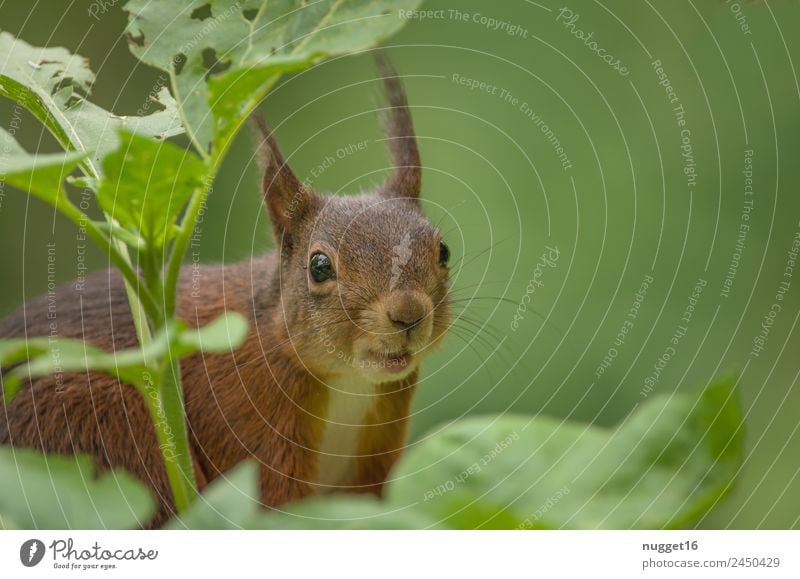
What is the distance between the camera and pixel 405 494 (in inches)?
23.8

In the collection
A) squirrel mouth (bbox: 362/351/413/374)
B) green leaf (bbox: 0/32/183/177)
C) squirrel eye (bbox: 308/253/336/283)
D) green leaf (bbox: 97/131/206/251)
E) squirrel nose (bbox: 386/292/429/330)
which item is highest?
green leaf (bbox: 0/32/183/177)

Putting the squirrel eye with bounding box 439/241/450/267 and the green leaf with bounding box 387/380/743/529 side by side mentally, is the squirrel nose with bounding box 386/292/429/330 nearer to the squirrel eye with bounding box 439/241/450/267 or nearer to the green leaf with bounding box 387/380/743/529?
the squirrel eye with bounding box 439/241/450/267

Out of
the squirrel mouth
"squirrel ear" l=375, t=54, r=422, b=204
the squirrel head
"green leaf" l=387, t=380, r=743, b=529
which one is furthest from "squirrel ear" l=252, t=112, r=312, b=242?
"green leaf" l=387, t=380, r=743, b=529

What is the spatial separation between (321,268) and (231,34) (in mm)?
581

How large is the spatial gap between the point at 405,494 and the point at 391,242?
2.25 feet

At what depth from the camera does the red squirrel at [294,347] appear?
1.23 m

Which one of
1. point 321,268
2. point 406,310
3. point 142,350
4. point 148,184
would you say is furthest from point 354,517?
point 321,268

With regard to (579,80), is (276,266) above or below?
below

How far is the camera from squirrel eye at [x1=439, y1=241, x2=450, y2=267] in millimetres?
1285

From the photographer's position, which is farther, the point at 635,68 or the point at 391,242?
the point at 635,68

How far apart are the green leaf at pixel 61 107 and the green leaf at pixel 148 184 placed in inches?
4.2

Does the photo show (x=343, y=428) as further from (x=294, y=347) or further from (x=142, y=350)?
(x=142, y=350)
